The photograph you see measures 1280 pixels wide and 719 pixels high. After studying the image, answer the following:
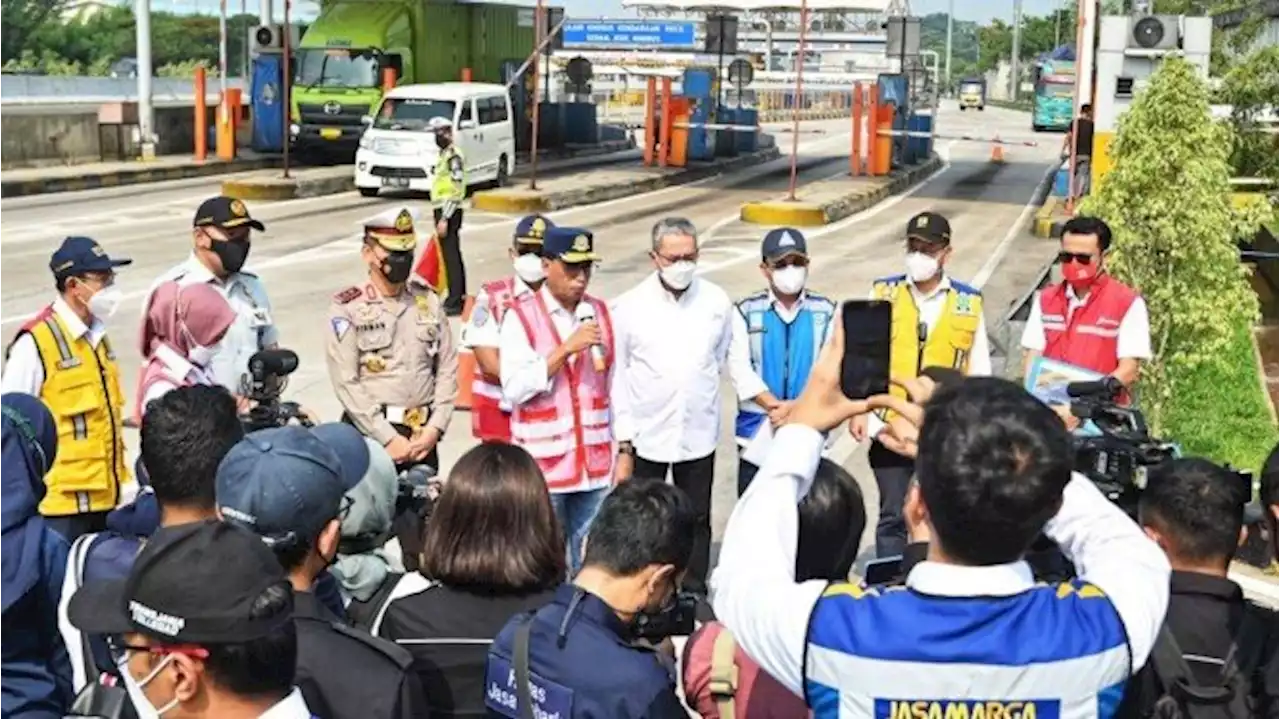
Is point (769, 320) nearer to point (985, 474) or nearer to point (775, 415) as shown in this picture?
point (775, 415)

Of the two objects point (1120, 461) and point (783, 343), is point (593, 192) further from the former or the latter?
point (1120, 461)

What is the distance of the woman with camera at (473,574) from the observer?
3686 millimetres

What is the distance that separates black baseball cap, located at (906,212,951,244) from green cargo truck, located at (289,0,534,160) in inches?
957

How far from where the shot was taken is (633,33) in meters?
70.2

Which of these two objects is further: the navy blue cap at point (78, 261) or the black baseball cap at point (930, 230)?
the black baseball cap at point (930, 230)

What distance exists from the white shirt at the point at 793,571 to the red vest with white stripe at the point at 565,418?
12.0 ft

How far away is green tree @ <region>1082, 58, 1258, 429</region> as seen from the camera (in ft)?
31.5

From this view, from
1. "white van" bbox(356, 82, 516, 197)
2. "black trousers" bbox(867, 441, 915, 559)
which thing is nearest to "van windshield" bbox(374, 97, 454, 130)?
"white van" bbox(356, 82, 516, 197)

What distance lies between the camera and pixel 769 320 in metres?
7.01

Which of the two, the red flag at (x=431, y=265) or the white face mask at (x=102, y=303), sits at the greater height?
the white face mask at (x=102, y=303)

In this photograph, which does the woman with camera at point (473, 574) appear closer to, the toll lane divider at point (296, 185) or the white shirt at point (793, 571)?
the white shirt at point (793, 571)

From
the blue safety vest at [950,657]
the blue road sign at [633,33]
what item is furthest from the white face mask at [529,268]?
the blue road sign at [633,33]

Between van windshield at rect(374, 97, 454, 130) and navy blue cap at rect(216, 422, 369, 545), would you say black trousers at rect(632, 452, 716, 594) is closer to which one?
navy blue cap at rect(216, 422, 369, 545)

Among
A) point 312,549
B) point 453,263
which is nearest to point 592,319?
point 312,549
